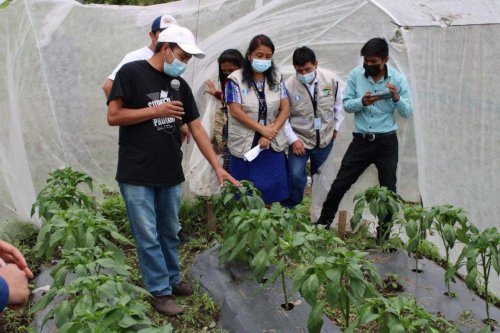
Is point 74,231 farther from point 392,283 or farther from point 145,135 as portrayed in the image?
point 392,283

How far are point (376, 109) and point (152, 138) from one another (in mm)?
1917

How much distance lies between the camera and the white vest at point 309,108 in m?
4.36

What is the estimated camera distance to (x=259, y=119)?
4125 mm

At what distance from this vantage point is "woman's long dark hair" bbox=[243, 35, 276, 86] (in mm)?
3947

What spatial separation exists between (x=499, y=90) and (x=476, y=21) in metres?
0.64

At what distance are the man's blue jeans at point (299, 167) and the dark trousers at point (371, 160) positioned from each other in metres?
0.23

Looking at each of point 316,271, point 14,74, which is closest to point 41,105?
point 14,74

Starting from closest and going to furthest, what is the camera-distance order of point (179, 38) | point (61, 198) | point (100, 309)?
point (100, 309)
point (179, 38)
point (61, 198)

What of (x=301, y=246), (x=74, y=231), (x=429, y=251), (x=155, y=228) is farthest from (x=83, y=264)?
(x=429, y=251)

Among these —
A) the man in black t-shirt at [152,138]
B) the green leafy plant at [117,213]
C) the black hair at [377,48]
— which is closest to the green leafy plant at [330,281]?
the man in black t-shirt at [152,138]

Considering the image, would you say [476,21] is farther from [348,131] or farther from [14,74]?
[14,74]

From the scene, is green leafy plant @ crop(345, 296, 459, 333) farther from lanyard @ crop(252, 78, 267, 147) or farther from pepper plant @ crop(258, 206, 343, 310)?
lanyard @ crop(252, 78, 267, 147)

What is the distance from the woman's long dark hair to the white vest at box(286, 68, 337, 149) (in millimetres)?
314

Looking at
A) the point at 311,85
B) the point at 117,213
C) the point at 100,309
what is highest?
the point at 311,85
